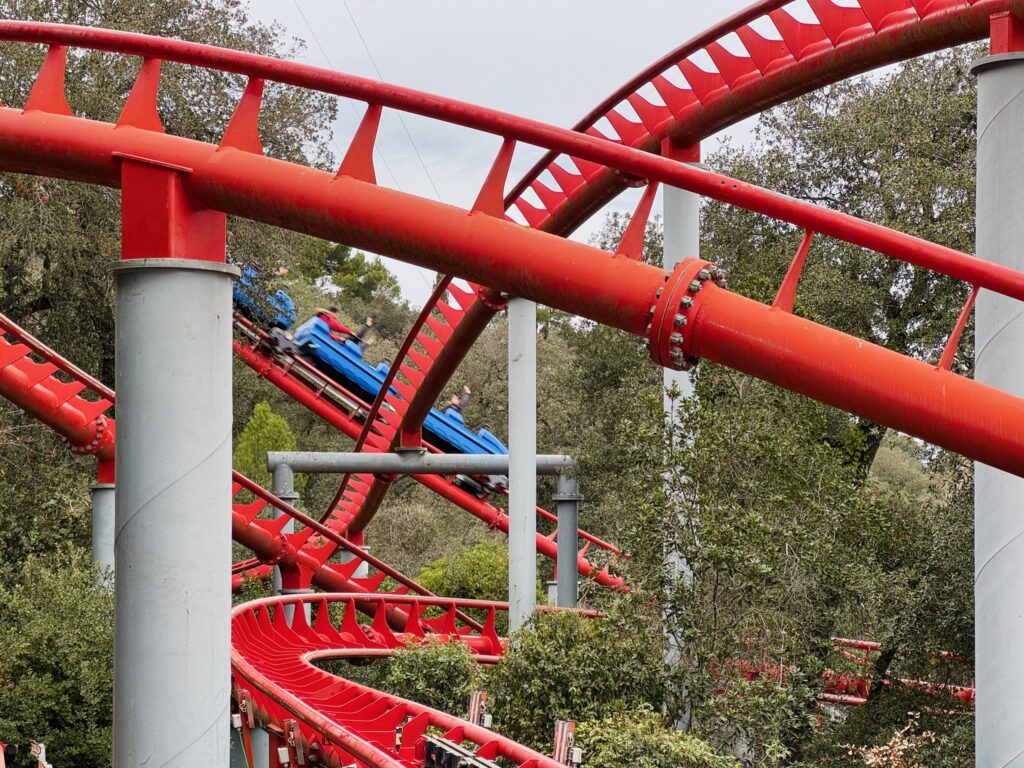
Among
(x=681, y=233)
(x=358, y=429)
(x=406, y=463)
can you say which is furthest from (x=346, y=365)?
(x=681, y=233)

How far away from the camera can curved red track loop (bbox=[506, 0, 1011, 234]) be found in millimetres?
7523

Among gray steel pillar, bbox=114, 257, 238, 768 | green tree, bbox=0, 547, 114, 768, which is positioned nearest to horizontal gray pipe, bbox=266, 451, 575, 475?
Result: green tree, bbox=0, 547, 114, 768

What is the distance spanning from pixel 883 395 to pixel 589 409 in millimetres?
16969

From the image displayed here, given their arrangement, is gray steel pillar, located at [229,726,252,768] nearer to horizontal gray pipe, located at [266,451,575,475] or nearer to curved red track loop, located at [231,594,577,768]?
curved red track loop, located at [231,594,577,768]

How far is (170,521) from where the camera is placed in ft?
15.2

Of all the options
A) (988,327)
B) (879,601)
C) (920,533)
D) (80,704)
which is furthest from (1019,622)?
(80,704)

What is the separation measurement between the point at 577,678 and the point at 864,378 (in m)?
5.45

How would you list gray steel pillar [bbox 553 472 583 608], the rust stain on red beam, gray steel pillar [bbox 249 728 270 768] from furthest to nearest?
1. gray steel pillar [bbox 553 472 583 608]
2. gray steel pillar [bbox 249 728 270 768]
3. the rust stain on red beam

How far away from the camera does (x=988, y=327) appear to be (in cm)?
614

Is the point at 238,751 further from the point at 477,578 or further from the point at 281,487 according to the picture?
the point at 477,578

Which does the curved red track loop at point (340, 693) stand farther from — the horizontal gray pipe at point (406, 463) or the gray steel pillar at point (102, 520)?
the gray steel pillar at point (102, 520)

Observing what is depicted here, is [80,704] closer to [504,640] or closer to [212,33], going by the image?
[504,640]

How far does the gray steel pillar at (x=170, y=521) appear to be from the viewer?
4590 mm

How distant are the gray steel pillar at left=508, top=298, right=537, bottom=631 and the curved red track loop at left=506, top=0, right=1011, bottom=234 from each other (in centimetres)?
102
